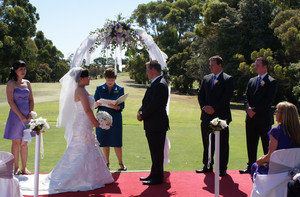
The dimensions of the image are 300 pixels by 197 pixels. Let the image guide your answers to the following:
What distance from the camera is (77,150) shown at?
16.4 ft

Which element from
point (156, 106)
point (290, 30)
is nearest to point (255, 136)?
point (156, 106)

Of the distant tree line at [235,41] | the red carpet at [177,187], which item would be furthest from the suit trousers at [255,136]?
the distant tree line at [235,41]

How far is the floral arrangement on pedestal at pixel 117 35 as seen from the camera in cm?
629

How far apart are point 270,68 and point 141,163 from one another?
1813 cm

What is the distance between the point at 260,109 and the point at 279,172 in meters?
2.68

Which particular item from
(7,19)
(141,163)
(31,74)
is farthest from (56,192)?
(31,74)

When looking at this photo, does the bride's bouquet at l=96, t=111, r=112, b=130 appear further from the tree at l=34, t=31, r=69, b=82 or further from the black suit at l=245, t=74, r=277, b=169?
the tree at l=34, t=31, r=69, b=82

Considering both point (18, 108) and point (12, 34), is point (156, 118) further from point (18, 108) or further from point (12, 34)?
point (12, 34)

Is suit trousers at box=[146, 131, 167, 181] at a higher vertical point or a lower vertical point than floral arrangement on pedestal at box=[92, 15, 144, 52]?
lower

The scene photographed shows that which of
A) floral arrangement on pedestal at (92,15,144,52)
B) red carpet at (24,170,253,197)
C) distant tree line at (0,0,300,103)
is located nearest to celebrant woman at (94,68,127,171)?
red carpet at (24,170,253,197)

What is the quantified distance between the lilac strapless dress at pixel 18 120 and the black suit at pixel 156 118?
7.61ft

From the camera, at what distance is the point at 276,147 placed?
3584 millimetres

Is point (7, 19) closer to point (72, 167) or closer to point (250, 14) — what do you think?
point (250, 14)

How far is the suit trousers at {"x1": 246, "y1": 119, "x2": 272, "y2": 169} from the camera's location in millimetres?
5871
